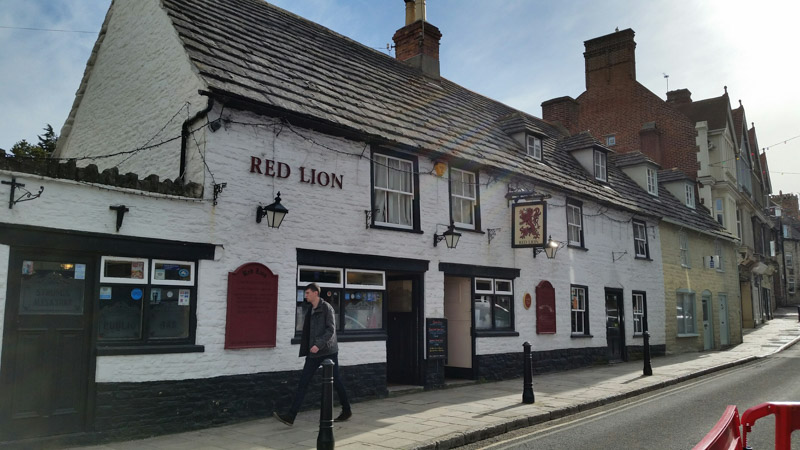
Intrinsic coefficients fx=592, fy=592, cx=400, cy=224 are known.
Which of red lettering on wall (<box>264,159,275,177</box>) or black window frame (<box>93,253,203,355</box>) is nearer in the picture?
black window frame (<box>93,253,203,355</box>)

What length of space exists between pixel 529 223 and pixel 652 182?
42.2 ft

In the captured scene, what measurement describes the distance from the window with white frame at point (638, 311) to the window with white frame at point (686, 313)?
11.1ft

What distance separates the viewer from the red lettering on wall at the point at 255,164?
32.9 feet

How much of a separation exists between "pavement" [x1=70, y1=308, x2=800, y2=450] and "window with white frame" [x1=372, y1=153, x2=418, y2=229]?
3662 millimetres

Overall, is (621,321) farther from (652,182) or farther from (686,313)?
(652,182)

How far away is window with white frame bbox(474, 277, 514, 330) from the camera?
14.4m

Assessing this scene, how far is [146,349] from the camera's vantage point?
8375mm

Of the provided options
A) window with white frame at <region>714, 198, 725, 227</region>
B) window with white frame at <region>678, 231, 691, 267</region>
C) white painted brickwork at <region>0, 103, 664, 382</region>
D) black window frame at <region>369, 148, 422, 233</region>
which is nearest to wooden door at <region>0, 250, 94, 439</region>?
white painted brickwork at <region>0, 103, 664, 382</region>

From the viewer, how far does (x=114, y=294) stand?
8.37 m

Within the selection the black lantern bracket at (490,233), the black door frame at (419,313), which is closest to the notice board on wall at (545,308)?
the black lantern bracket at (490,233)

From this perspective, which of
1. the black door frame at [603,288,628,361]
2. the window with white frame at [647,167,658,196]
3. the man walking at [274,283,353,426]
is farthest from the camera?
the window with white frame at [647,167,658,196]

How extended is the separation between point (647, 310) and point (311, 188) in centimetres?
1545

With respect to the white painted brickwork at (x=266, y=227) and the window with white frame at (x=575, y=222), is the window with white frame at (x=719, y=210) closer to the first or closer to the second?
the window with white frame at (x=575, y=222)

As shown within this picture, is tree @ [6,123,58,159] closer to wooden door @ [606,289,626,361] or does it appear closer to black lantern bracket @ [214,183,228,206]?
black lantern bracket @ [214,183,228,206]
